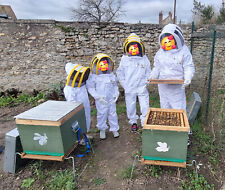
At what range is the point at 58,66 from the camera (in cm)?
609

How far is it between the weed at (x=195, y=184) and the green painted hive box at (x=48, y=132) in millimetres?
1591

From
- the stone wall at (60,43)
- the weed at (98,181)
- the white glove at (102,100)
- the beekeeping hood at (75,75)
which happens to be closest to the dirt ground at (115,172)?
the weed at (98,181)

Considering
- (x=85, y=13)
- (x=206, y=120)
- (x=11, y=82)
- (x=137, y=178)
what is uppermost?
(x=85, y=13)

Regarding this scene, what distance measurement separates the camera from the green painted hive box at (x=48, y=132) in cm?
221

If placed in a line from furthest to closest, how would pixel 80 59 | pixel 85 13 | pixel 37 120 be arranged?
pixel 85 13 < pixel 80 59 < pixel 37 120

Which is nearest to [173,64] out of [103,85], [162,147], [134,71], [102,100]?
[134,71]

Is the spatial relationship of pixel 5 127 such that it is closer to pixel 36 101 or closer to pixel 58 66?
pixel 36 101

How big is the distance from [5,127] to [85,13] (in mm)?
9177

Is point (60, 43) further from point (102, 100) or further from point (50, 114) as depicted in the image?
point (50, 114)

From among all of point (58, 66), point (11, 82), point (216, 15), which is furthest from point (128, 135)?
point (216, 15)

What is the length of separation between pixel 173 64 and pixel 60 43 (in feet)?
13.5

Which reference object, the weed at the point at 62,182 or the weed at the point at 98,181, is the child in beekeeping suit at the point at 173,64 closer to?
Answer: the weed at the point at 98,181

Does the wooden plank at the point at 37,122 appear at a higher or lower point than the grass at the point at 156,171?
higher

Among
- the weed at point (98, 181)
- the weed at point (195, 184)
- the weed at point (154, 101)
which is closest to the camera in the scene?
the weed at point (195, 184)
